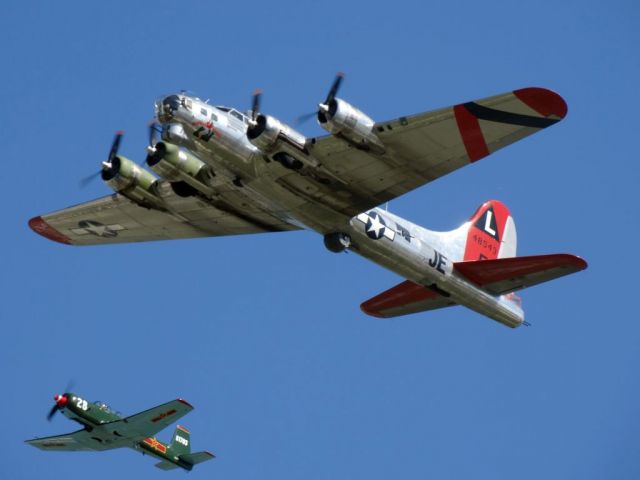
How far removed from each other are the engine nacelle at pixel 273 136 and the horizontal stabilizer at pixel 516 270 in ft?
28.2

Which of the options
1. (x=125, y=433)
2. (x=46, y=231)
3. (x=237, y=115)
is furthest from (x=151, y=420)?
(x=237, y=115)

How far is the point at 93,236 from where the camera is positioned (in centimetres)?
4022

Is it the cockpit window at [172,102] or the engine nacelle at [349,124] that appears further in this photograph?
the cockpit window at [172,102]

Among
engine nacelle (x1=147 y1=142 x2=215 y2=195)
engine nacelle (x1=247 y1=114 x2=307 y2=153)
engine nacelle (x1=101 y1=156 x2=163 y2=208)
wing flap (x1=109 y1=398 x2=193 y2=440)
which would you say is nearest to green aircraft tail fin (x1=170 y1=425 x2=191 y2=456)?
wing flap (x1=109 y1=398 x2=193 y2=440)

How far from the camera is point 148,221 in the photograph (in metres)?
38.8

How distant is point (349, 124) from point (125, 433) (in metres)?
25.1

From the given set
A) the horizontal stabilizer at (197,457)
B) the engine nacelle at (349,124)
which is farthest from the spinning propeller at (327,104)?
the horizontal stabilizer at (197,457)

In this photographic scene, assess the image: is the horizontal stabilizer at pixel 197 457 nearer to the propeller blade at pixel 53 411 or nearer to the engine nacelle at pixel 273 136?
the propeller blade at pixel 53 411

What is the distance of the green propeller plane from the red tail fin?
14.3m

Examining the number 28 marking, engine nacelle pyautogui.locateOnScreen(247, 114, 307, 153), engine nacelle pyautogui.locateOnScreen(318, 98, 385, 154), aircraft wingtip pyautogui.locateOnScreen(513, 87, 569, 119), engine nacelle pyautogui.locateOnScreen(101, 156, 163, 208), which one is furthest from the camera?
the number 28 marking

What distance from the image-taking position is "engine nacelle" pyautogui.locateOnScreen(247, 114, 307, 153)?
1185 inches

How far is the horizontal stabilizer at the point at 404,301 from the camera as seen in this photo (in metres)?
37.5

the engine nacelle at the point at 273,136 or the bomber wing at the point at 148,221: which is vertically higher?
the engine nacelle at the point at 273,136

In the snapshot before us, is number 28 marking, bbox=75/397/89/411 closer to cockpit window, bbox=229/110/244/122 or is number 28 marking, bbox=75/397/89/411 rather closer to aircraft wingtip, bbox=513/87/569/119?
cockpit window, bbox=229/110/244/122
